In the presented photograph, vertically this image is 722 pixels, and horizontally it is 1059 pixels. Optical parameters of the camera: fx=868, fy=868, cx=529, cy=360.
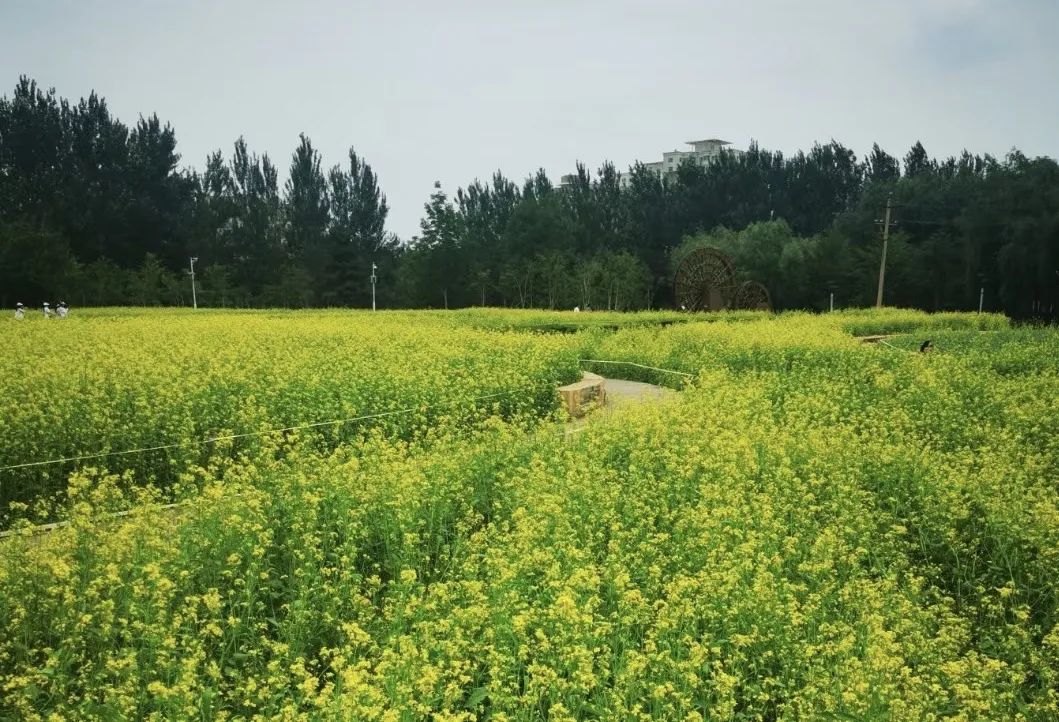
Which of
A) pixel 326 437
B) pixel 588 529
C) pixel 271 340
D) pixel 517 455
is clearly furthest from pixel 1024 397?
pixel 271 340

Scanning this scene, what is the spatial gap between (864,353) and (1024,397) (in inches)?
168

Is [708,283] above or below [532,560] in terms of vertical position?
above

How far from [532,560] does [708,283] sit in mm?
37741

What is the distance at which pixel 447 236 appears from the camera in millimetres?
62031

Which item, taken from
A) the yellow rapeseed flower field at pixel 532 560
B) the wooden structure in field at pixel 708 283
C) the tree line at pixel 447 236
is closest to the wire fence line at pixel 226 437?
the yellow rapeseed flower field at pixel 532 560

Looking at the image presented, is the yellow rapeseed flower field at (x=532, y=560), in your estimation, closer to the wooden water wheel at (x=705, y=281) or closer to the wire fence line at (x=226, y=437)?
the wire fence line at (x=226, y=437)

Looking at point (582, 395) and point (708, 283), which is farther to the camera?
point (708, 283)

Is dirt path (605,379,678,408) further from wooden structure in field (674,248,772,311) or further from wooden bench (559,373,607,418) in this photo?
wooden structure in field (674,248,772,311)

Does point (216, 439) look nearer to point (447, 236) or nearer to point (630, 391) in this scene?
point (630, 391)

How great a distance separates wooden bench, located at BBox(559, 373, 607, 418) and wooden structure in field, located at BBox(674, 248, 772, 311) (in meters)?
27.9

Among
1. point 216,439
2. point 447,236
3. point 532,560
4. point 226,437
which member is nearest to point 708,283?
point 447,236

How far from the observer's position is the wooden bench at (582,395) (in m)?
13.7

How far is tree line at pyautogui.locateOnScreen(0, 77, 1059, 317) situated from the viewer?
4772 centimetres

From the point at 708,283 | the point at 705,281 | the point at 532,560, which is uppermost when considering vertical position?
the point at 705,281
